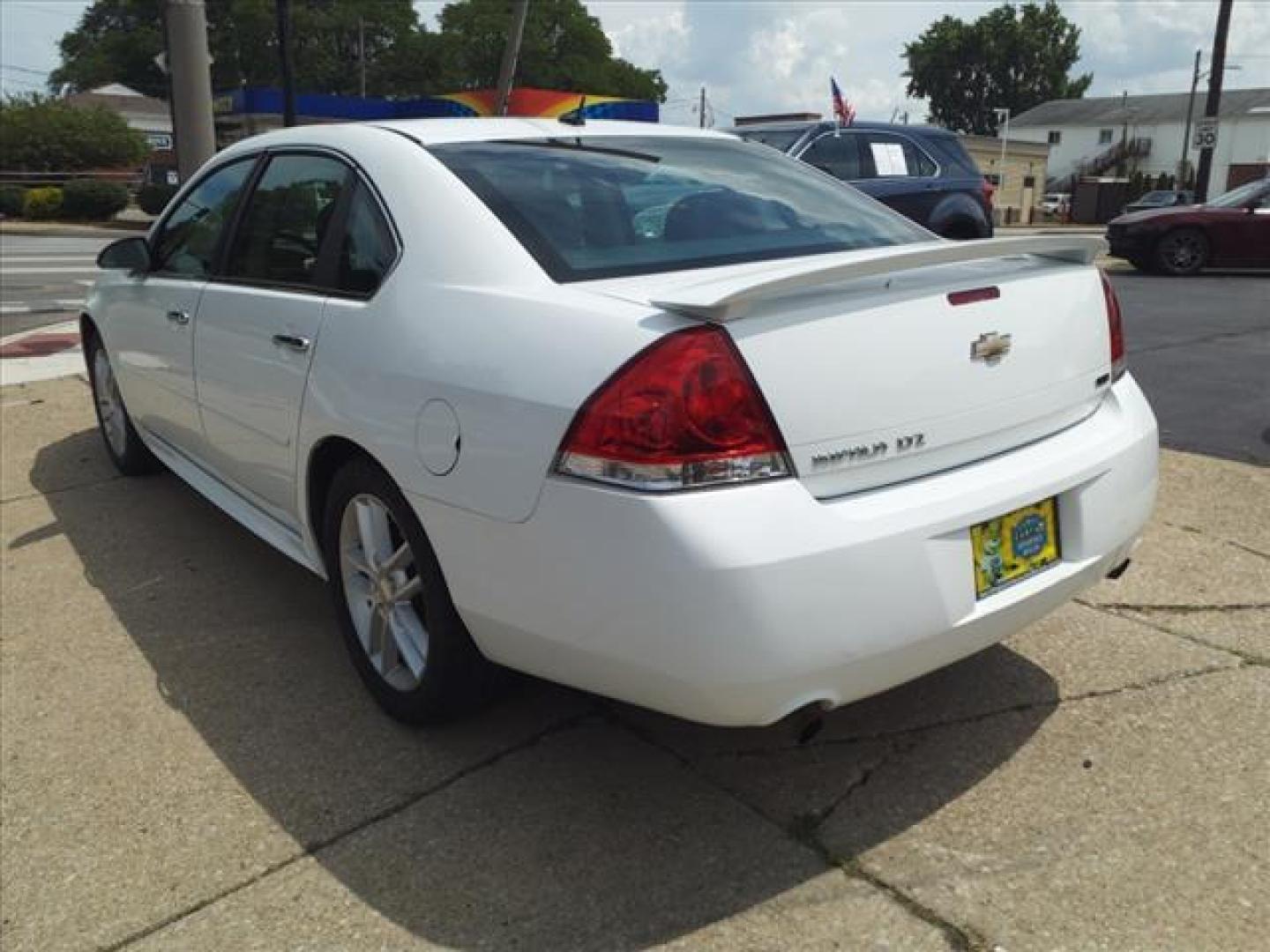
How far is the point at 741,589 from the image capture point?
79.8 inches

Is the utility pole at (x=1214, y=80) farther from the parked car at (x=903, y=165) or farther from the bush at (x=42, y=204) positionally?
the bush at (x=42, y=204)

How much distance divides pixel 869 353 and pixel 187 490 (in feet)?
12.6

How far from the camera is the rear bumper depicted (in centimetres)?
205

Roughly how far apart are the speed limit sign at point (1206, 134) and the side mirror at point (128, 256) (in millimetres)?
20289

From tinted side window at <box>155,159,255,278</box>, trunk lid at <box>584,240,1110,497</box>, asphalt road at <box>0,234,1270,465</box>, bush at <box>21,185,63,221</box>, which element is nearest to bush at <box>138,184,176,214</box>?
bush at <box>21,185,63,221</box>

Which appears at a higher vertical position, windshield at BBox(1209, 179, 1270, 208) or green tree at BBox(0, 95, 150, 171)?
green tree at BBox(0, 95, 150, 171)

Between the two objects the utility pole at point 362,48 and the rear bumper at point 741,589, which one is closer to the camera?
the rear bumper at point 741,589

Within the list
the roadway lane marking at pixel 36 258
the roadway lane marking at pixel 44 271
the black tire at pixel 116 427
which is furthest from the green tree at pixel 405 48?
the black tire at pixel 116 427

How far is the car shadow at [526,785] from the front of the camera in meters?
2.27

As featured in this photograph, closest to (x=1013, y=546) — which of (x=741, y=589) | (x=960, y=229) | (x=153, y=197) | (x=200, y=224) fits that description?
(x=741, y=589)

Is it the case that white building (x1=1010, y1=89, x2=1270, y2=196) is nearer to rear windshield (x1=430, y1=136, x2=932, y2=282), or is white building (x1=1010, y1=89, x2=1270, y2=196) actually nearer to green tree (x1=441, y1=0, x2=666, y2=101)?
green tree (x1=441, y1=0, x2=666, y2=101)

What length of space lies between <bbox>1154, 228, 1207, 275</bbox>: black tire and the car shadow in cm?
1346

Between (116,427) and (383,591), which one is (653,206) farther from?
(116,427)

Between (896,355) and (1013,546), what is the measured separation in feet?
1.68
